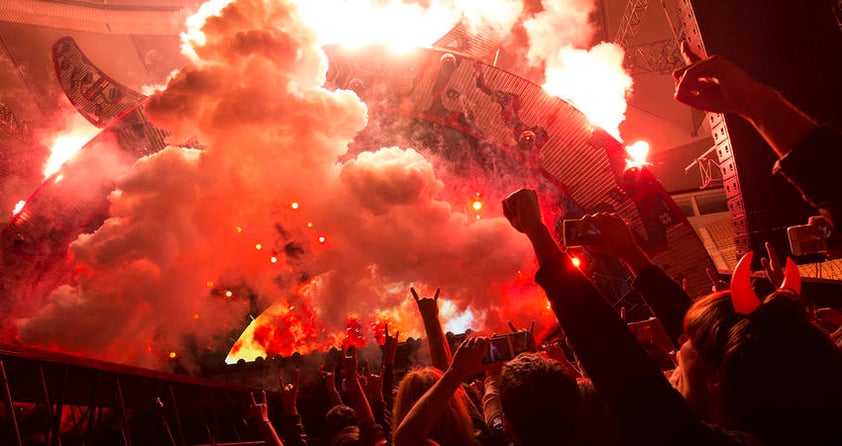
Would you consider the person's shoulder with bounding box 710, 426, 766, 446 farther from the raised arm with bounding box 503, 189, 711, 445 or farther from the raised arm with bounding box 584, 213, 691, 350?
the raised arm with bounding box 584, 213, 691, 350

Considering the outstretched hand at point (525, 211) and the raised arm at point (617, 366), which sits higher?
the outstretched hand at point (525, 211)

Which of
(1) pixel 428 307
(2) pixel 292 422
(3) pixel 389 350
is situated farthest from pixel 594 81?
(2) pixel 292 422

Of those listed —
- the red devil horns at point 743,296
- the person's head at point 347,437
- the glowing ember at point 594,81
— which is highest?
the glowing ember at point 594,81

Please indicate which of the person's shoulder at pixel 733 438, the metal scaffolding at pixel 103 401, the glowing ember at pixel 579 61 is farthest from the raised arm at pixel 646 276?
the glowing ember at pixel 579 61

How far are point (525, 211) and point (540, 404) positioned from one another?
52 cm

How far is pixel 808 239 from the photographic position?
134 cm

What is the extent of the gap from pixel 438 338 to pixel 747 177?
290 centimetres

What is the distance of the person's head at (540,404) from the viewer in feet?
4.17

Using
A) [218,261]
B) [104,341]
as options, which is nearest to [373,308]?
[218,261]

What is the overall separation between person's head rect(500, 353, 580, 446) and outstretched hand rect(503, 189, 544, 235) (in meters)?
0.41

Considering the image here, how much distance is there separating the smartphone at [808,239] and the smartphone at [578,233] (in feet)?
1.73

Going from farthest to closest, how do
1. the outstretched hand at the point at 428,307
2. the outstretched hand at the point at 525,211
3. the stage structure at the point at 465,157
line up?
the stage structure at the point at 465,157, the outstretched hand at the point at 428,307, the outstretched hand at the point at 525,211

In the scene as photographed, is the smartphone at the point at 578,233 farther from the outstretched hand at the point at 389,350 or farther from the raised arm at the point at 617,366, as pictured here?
the outstretched hand at the point at 389,350

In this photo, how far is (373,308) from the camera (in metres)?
9.34
